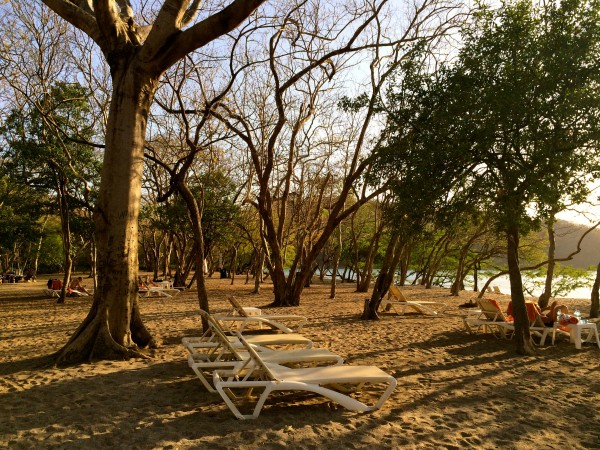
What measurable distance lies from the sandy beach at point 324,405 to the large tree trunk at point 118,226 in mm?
542

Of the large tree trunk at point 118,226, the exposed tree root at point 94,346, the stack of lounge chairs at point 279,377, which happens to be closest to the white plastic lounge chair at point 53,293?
the exposed tree root at point 94,346

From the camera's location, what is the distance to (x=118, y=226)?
24.1 ft

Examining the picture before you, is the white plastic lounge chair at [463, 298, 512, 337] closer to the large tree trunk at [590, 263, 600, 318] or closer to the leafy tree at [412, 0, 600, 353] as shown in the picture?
the leafy tree at [412, 0, 600, 353]

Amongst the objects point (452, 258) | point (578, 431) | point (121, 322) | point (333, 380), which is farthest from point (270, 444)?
point (452, 258)

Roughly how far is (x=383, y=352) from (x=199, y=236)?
4051mm

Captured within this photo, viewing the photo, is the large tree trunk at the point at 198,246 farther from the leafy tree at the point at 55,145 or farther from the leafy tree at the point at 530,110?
the leafy tree at the point at 55,145

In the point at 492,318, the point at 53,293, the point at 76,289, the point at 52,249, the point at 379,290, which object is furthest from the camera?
the point at 52,249


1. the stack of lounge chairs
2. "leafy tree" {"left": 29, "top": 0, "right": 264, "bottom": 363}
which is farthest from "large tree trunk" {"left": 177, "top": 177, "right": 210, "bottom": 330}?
the stack of lounge chairs

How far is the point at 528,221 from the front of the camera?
26.5 feet

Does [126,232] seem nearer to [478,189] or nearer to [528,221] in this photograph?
[478,189]

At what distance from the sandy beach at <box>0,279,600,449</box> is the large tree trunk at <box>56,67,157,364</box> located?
21.3 inches

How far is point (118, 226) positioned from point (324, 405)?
13.9 feet

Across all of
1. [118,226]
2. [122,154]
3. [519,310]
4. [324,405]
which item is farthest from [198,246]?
[519,310]

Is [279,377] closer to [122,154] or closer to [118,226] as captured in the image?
[118,226]
